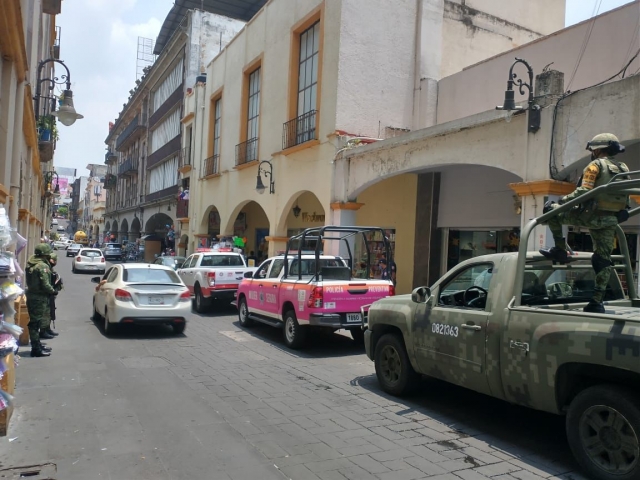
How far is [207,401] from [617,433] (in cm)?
426

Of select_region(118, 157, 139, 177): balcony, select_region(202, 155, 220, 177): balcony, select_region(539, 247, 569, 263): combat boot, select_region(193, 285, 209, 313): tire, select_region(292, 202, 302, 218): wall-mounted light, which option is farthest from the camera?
select_region(118, 157, 139, 177): balcony

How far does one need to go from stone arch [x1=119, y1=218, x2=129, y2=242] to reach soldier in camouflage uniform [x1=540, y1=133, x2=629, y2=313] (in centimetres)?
5298

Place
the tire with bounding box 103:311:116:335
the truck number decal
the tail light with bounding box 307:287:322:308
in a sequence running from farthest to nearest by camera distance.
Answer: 1. the tire with bounding box 103:311:116:335
2. the tail light with bounding box 307:287:322:308
3. the truck number decal

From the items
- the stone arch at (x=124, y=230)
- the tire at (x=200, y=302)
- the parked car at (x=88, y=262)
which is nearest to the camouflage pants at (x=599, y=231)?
the tire at (x=200, y=302)

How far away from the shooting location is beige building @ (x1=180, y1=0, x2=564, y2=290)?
16.1 metres

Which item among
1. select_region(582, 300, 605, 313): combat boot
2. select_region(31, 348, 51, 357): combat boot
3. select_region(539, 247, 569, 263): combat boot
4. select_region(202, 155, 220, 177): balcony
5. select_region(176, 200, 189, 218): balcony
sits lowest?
select_region(31, 348, 51, 357): combat boot

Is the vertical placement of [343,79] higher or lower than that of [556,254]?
higher

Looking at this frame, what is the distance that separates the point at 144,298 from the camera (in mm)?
10625

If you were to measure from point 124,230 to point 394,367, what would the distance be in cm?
5405

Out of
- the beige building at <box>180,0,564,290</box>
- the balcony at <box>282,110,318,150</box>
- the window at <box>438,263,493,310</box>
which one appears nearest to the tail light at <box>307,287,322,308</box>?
the window at <box>438,263,493,310</box>

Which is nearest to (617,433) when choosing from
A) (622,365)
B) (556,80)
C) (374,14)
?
(622,365)

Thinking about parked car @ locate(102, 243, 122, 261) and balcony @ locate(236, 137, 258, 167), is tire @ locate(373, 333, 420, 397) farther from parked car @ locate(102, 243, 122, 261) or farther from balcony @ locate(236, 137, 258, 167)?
parked car @ locate(102, 243, 122, 261)

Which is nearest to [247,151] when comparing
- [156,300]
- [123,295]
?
[156,300]

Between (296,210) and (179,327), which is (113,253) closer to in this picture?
(296,210)
